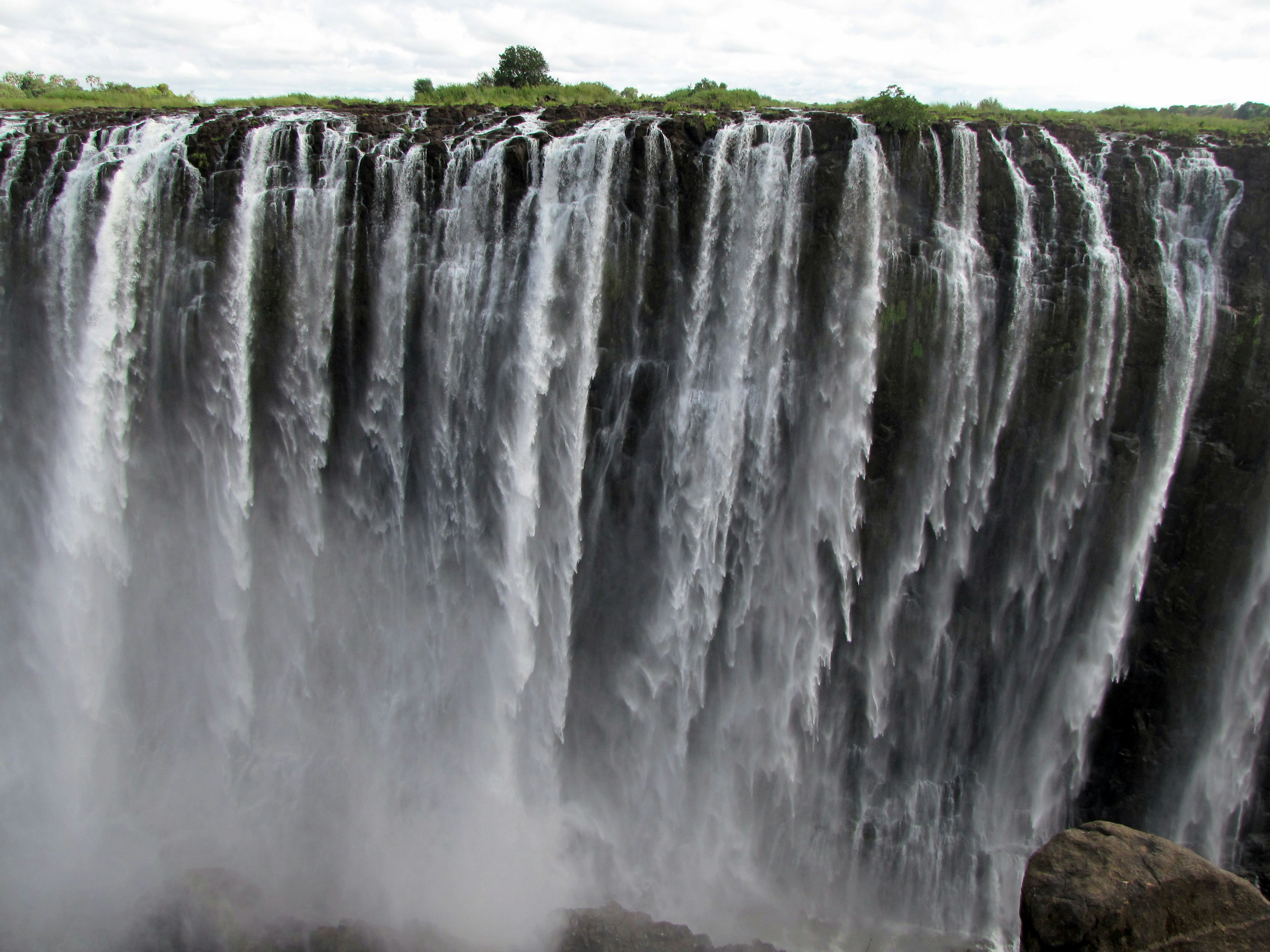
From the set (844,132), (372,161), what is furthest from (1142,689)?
(372,161)

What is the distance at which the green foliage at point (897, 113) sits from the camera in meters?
12.8

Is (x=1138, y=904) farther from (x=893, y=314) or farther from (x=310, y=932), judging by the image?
(x=310, y=932)

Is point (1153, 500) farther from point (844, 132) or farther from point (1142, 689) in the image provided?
point (844, 132)

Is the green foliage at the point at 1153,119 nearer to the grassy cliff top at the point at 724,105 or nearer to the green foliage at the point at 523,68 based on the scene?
the grassy cliff top at the point at 724,105

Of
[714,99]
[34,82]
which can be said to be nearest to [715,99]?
[714,99]

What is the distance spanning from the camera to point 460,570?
14.3 meters

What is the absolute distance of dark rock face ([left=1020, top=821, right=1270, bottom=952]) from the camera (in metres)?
7.62

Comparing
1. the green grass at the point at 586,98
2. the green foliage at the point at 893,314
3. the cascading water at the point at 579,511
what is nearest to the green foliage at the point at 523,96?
the green grass at the point at 586,98

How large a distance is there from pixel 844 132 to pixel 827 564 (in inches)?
286

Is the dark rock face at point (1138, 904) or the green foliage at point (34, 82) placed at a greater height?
the green foliage at point (34, 82)

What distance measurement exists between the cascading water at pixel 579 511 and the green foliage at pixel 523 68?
9.41 m

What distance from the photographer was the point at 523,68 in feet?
75.0

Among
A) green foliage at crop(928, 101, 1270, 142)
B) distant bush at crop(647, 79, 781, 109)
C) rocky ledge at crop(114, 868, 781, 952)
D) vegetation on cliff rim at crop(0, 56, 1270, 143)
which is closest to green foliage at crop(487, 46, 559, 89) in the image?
vegetation on cliff rim at crop(0, 56, 1270, 143)

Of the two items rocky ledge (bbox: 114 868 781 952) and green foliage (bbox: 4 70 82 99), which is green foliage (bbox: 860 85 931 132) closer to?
rocky ledge (bbox: 114 868 781 952)
